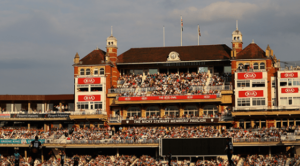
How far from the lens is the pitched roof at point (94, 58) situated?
7000 centimetres

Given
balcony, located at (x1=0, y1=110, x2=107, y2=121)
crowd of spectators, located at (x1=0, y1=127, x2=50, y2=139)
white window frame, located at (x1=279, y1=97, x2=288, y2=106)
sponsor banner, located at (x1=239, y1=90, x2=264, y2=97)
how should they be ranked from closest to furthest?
white window frame, located at (x1=279, y1=97, x2=288, y2=106), sponsor banner, located at (x1=239, y1=90, x2=264, y2=97), crowd of spectators, located at (x1=0, y1=127, x2=50, y2=139), balcony, located at (x1=0, y1=110, x2=107, y2=121)

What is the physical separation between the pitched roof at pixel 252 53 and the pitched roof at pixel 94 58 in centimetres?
2032

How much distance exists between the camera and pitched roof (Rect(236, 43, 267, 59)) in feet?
216

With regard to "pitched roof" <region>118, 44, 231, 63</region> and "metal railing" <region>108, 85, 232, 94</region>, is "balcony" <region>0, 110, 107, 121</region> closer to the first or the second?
"metal railing" <region>108, 85, 232, 94</region>

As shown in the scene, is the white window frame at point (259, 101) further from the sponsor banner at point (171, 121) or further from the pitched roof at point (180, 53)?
the pitched roof at point (180, 53)

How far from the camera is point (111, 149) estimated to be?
64.0m

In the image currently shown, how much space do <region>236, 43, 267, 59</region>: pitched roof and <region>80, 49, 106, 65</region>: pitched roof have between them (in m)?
20.3

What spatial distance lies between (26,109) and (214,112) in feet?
99.1

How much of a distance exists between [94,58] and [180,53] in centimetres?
1336

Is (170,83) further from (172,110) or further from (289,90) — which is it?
(289,90)

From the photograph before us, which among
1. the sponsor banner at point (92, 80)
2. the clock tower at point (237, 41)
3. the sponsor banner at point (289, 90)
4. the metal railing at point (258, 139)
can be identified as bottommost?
the metal railing at point (258, 139)

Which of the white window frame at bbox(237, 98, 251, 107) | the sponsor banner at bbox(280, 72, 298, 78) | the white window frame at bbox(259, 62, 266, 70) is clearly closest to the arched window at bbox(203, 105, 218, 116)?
the white window frame at bbox(237, 98, 251, 107)

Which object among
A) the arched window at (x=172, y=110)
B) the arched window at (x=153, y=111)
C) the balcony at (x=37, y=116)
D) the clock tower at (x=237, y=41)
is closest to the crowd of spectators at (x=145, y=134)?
the balcony at (x=37, y=116)

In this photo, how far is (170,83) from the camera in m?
67.9
